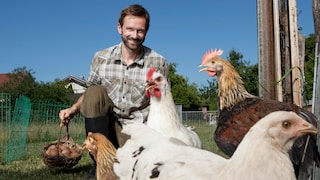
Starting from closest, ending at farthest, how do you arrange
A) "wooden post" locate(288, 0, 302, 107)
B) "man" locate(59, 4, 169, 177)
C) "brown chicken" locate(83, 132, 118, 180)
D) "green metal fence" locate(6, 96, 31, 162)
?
"brown chicken" locate(83, 132, 118, 180) < "wooden post" locate(288, 0, 302, 107) < "man" locate(59, 4, 169, 177) < "green metal fence" locate(6, 96, 31, 162)

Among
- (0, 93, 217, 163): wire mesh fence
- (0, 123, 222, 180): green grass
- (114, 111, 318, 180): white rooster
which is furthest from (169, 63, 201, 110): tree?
(114, 111, 318, 180): white rooster

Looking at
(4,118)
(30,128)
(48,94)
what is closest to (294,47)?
(4,118)

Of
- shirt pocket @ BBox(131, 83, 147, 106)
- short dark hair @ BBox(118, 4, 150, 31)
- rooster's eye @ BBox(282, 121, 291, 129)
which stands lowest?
rooster's eye @ BBox(282, 121, 291, 129)

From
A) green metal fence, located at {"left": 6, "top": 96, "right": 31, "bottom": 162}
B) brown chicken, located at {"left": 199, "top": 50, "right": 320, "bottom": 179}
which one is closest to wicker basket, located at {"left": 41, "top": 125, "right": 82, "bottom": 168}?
green metal fence, located at {"left": 6, "top": 96, "right": 31, "bottom": 162}

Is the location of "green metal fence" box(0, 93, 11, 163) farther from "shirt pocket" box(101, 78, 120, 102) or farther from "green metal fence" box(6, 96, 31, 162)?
"shirt pocket" box(101, 78, 120, 102)

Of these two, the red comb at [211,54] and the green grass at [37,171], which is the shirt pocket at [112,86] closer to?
the red comb at [211,54]

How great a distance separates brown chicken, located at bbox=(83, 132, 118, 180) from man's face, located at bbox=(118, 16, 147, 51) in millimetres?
861

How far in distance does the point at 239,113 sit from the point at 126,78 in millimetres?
1159

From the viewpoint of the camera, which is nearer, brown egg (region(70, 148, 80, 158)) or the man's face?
the man's face

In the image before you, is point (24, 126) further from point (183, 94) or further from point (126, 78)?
point (183, 94)

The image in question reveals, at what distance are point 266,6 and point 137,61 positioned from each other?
1233 millimetres

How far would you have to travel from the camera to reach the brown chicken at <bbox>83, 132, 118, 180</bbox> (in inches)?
123

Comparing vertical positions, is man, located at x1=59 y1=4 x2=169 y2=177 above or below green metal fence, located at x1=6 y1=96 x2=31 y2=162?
above

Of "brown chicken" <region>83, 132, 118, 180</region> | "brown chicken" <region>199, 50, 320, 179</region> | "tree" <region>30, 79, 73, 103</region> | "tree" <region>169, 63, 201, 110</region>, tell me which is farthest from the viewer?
"tree" <region>169, 63, 201, 110</region>
